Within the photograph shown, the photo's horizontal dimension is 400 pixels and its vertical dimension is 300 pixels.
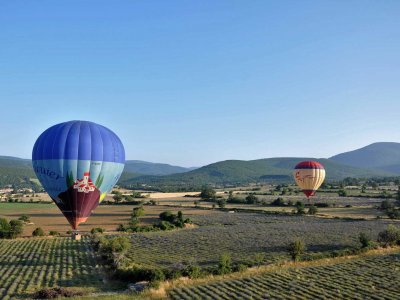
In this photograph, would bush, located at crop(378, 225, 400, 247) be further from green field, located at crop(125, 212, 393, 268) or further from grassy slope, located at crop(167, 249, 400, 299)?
grassy slope, located at crop(167, 249, 400, 299)

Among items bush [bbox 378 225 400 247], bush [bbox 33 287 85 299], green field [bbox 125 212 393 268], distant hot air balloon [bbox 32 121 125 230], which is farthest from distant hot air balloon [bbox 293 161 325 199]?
bush [bbox 33 287 85 299]

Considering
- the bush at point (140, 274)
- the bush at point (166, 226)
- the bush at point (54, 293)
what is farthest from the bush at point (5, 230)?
the bush at point (54, 293)

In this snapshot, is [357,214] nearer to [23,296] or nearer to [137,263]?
[137,263]

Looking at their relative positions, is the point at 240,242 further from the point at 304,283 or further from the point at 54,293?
the point at 54,293

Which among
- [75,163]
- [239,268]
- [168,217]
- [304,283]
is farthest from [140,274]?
[168,217]

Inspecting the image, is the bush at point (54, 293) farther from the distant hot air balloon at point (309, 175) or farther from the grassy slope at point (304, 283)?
the distant hot air balloon at point (309, 175)

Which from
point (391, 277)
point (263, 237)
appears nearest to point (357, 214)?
point (263, 237)
